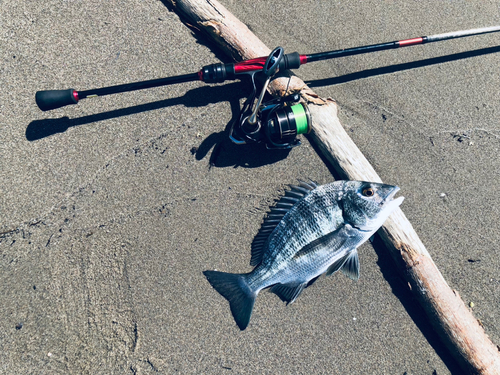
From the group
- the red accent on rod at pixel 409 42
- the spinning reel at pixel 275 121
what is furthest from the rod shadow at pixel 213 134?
the red accent on rod at pixel 409 42

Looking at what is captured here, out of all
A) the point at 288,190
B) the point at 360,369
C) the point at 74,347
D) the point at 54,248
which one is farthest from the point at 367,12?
the point at 74,347

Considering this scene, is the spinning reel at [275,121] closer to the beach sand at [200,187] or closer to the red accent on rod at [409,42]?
the beach sand at [200,187]

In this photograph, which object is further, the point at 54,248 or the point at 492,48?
the point at 492,48

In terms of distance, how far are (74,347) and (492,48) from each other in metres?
5.12

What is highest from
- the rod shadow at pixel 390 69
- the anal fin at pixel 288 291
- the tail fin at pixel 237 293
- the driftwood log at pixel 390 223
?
the rod shadow at pixel 390 69

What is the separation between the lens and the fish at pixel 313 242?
2.58m

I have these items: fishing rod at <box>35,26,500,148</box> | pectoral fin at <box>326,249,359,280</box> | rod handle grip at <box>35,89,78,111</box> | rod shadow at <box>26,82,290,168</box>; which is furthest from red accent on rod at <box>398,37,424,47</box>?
rod handle grip at <box>35,89,78,111</box>

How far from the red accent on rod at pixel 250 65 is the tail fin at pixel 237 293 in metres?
1.81

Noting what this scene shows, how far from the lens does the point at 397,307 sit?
112 inches

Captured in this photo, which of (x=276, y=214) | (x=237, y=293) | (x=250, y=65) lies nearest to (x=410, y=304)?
(x=276, y=214)

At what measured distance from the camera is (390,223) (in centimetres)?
274

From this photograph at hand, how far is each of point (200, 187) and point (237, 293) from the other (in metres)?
1.05

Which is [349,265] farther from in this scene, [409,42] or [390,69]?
[409,42]

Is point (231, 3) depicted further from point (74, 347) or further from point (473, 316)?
point (473, 316)
